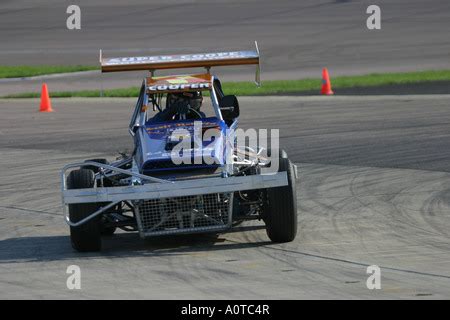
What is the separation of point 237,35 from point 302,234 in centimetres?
2826

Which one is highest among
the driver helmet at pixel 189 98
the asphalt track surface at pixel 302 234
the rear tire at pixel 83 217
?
the driver helmet at pixel 189 98

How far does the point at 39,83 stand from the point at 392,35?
1299cm

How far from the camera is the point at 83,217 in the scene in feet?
35.2

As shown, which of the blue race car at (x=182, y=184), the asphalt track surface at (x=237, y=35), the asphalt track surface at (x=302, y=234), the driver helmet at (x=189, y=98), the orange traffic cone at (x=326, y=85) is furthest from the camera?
the asphalt track surface at (x=237, y=35)

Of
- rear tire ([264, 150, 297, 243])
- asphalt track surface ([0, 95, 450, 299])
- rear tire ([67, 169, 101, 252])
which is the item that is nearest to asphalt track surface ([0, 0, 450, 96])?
asphalt track surface ([0, 95, 450, 299])

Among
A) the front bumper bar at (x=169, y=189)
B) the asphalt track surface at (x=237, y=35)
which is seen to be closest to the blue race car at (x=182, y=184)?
the front bumper bar at (x=169, y=189)

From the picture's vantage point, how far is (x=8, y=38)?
43.7m

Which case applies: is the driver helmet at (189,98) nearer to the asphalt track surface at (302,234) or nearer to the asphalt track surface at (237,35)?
the asphalt track surface at (302,234)

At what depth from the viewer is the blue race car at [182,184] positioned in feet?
34.5

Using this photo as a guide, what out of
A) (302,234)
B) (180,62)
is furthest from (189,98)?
(302,234)

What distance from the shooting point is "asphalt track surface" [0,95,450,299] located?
30.0ft

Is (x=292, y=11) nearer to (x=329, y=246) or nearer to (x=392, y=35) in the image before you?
(x=392, y=35)

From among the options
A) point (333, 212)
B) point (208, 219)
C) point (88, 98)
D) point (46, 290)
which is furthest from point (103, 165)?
point (88, 98)

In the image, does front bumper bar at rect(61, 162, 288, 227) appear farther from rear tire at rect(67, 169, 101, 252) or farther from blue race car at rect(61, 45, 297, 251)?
rear tire at rect(67, 169, 101, 252)
